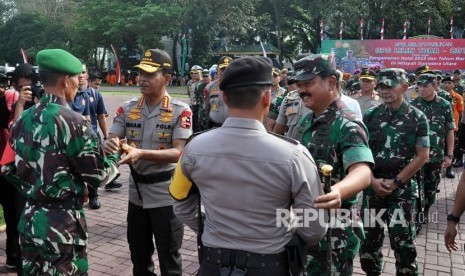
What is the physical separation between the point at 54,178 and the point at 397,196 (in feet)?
9.09

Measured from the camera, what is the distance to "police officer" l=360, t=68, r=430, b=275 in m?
3.77

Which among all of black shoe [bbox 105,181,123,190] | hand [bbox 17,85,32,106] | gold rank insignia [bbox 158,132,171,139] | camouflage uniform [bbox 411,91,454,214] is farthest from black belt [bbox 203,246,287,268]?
black shoe [bbox 105,181,123,190]

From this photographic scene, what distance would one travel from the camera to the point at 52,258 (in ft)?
Answer: 8.79

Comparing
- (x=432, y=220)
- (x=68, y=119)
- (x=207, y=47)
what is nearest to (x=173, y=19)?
(x=207, y=47)

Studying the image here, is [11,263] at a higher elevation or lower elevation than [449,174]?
higher

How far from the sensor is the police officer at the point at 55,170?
104 inches

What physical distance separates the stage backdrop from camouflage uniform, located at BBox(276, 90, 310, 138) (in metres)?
19.8

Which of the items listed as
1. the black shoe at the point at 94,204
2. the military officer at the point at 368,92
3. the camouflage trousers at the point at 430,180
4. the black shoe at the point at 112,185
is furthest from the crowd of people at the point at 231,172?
the black shoe at the point at 112,185

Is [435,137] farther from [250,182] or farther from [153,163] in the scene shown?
[250,182]

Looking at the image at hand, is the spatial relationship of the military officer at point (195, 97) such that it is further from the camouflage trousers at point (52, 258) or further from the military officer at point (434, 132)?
the camouflage trousers at point (52, 258)

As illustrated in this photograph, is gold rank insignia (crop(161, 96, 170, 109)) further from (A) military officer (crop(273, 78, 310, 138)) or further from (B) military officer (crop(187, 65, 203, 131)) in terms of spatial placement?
(B) military officer (crop(187, 65, 203, 131))

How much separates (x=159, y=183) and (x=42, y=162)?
98 cm

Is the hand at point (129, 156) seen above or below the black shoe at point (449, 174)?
above
